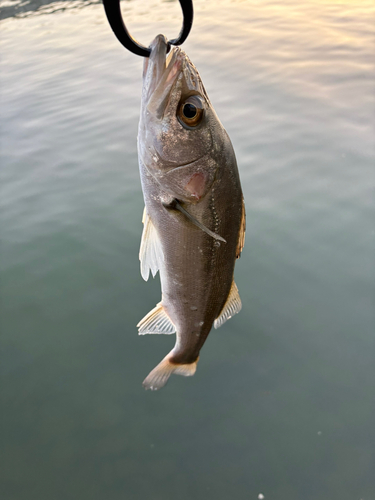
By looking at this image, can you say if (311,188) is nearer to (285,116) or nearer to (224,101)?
(285,116)

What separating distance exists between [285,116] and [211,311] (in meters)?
5.22

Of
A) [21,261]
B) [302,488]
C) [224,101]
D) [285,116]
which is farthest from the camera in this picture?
[224,101]

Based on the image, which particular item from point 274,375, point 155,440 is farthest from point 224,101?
point 155,440

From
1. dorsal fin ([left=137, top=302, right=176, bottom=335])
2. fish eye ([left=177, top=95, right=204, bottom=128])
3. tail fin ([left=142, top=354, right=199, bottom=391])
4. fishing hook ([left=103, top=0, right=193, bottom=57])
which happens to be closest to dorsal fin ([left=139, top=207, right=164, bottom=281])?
dorsal fin ([left=137, top=302, right=176, bottom=335])

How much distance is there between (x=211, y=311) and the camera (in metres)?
2.16

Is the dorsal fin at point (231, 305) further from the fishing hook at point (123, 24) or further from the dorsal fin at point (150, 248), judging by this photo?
the fishing hook at point (123, 24)

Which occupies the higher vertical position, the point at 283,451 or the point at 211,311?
the point at 211,311

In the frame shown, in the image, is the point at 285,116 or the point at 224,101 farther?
the point at 224,101

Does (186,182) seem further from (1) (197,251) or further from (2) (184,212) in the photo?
(1) (197,251)

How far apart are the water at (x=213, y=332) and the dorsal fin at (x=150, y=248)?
1.64 m

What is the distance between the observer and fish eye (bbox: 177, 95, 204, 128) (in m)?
1.79

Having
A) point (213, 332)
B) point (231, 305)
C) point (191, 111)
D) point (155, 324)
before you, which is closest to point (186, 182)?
point (191, 111)

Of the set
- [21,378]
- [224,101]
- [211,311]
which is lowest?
[21,378]

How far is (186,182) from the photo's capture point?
1.85 m
